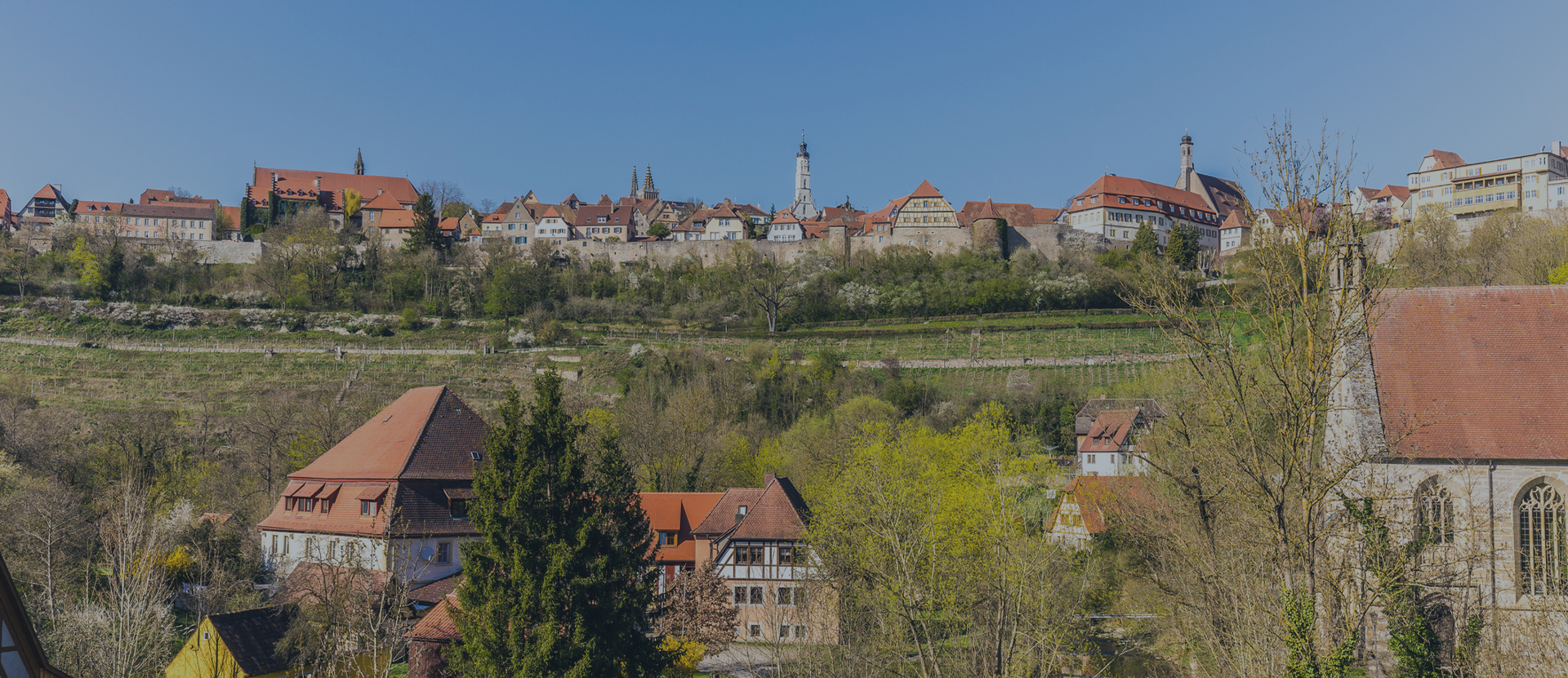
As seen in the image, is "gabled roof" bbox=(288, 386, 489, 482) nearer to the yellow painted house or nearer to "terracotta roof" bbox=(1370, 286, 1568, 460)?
the yellow painted house

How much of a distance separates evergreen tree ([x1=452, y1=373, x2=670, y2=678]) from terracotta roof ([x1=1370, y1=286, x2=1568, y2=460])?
16.7m

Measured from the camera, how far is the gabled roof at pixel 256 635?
21.9m

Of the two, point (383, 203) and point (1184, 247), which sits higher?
point (383, 203)

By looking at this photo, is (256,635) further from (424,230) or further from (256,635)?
(424,230)

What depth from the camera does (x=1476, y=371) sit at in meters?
24.8

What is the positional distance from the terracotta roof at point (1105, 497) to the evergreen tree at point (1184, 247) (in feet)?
154

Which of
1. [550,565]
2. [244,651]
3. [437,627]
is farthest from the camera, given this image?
[437,627]

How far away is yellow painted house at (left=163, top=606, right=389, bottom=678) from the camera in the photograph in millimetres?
21625

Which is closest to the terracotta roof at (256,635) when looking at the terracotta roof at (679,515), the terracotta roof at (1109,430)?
the terracotta roof at (679,515)

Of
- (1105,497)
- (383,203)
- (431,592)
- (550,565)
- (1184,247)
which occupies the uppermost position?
(383,203)

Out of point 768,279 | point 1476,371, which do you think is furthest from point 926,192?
point 1476,371

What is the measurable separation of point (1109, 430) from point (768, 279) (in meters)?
39.3

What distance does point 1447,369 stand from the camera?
2491 centimetres

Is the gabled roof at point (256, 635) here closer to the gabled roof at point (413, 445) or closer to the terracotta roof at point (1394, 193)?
the gabled roof at point (413, 445)
